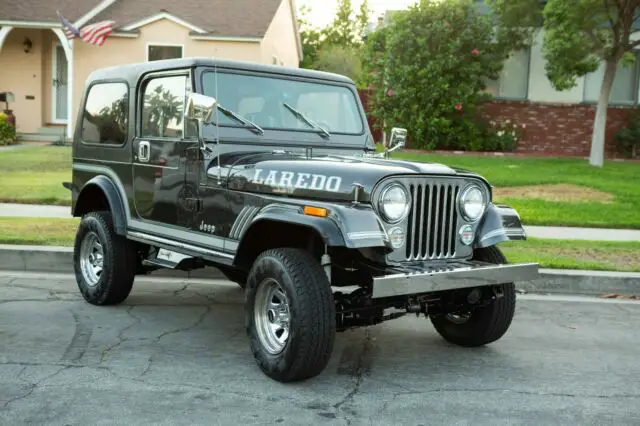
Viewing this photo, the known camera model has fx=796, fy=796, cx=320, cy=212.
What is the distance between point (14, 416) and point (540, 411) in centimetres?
274

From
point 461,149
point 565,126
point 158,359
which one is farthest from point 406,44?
point 158,359

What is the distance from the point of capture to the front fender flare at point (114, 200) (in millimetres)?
6305

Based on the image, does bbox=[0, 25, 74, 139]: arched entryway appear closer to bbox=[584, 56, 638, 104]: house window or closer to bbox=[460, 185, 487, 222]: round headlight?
bbox=[584, 56, 638, 104]: house window

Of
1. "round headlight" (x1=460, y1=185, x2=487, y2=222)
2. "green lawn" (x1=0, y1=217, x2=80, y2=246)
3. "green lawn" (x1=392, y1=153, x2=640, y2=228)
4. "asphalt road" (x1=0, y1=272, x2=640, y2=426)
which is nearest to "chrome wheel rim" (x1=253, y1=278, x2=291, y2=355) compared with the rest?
"asphalt road" (x1=0, y1=272, x2=640, y2=426)

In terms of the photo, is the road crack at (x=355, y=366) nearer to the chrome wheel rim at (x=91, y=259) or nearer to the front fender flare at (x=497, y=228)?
the front fender flare at (x=497, y=228)

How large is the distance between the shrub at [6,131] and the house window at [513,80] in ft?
43.2

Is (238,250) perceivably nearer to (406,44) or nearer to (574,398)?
(574,398)

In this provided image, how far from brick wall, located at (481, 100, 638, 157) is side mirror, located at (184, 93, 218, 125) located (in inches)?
719

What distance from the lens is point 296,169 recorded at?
492 centimetres

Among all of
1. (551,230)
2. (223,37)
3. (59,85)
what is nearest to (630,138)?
(223,37)

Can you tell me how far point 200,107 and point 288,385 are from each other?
1.81 meters

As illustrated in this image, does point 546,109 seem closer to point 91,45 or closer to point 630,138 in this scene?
point 630,138

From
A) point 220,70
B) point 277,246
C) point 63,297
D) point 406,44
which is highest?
point 406,44

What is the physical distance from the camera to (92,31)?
67.4 feet
